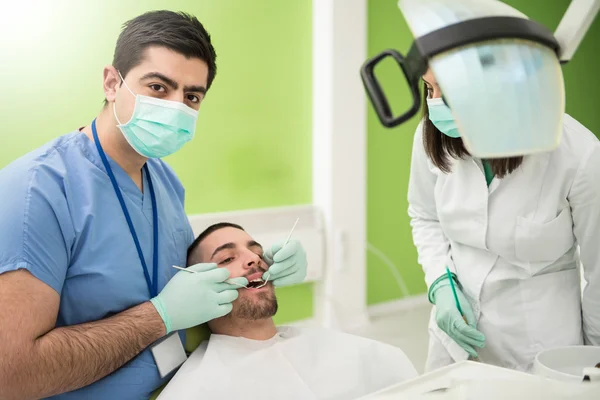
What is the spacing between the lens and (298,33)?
128 inches

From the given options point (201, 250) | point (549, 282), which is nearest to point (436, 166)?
point (549, 282)

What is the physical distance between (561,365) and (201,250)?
40.1 inches

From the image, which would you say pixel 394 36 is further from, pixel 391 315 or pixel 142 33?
pixel 142 33

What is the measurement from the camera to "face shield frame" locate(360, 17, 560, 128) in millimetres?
694

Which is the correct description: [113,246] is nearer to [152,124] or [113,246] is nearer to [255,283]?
[152,124]

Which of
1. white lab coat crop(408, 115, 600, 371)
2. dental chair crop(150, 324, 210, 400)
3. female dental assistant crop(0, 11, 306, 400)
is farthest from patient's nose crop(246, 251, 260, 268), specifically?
white lab coat crop(408, 115, 600, 371)

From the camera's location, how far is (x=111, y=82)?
152 centimetres

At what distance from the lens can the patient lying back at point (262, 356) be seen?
1480 millimetres

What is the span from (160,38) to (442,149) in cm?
79

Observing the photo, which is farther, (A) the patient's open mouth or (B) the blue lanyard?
(A) the patient's open mouth

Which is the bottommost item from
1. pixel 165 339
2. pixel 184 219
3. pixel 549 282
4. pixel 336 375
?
pixel 336 375

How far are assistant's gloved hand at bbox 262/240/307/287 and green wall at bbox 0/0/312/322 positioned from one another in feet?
3.98

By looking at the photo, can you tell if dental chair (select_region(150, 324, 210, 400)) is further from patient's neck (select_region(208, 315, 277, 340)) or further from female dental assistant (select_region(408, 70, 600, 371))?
female dental assistant (select_region(408, 70, 600, 371))

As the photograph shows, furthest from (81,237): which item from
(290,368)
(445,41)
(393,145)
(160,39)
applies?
(393,145)
